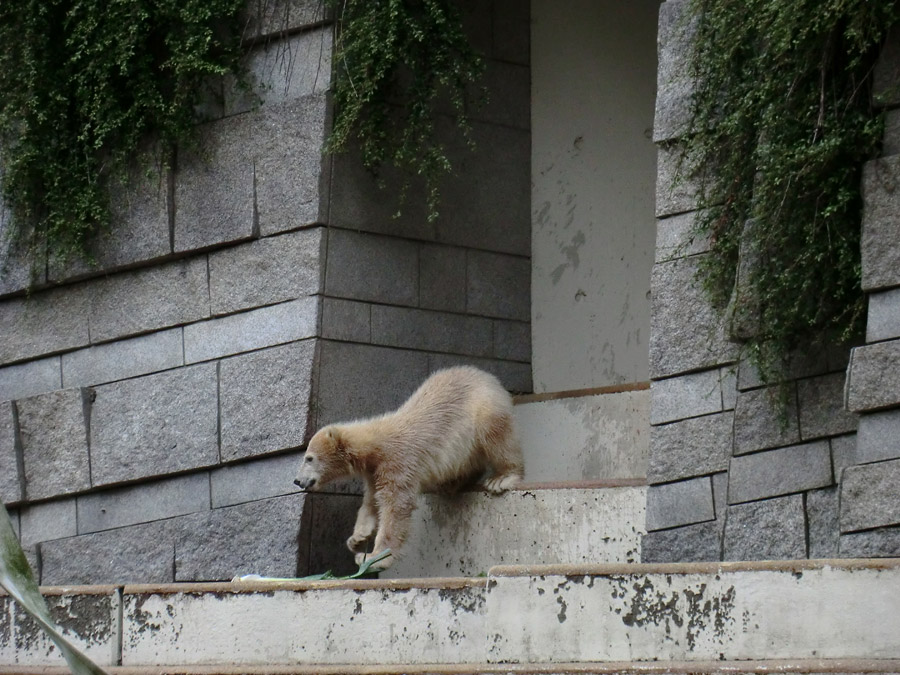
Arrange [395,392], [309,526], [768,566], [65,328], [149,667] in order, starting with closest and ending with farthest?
[768,566], [149,667], [309,526], [395,392], [65,328]

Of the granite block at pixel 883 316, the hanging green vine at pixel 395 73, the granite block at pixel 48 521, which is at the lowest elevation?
the granite block at pixel 48 521

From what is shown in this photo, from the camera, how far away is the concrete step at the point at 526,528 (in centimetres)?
652

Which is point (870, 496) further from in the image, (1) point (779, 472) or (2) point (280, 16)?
(2) point (280, 16)

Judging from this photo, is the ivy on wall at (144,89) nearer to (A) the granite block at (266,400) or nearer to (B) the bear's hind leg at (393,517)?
(A) the granite block at (266,400)

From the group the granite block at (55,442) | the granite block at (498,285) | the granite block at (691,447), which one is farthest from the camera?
the granite block at (498,285)

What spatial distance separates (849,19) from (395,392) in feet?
12.0

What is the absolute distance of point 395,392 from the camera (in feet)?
26.0

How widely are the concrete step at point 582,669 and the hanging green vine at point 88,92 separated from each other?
3.50 meters

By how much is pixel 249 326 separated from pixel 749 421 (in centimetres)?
323

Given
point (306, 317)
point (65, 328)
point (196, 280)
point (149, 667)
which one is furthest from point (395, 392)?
point (149, 667)

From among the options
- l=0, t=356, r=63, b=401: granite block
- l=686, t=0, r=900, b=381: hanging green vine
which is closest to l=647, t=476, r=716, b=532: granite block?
Result: l=686, t=0, r=900, b=381: hanging green vine

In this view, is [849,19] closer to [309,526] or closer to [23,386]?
[309,526]

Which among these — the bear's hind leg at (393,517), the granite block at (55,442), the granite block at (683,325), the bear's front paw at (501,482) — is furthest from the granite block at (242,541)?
the granite block at (683,325)

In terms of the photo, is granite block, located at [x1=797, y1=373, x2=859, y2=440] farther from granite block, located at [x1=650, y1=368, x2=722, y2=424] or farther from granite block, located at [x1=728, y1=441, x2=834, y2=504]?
granite block, located at [x1=650, y1=368, x2=722, y2=424]
